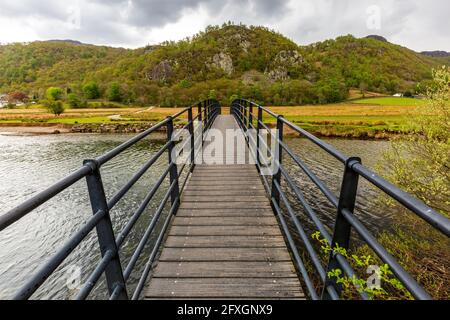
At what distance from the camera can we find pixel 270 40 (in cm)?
14438

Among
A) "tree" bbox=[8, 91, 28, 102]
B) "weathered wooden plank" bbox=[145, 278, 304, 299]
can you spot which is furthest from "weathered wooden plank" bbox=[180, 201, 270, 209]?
"tree" bbox=[8, 91, 28, 102]

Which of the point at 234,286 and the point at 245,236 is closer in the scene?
the point at 234,286

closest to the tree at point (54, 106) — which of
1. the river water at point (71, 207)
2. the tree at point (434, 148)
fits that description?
the river water at point (71, 207)

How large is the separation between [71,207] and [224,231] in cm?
1163

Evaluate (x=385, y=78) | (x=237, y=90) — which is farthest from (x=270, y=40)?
(x=237, y=90)

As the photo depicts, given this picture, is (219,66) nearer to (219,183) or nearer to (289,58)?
(289,58)

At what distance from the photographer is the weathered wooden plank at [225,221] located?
3.36 m

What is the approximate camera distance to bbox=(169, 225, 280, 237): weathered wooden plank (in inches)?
123

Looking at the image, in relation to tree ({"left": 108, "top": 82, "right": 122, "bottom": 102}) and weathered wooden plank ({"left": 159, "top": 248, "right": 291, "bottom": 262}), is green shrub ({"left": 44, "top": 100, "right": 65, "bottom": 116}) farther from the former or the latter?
weathered wooden plank ({"left": 159, "top": 248, "right": 291, "bottom": 262})

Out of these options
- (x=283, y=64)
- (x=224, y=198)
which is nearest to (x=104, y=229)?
(x=224, y=198)

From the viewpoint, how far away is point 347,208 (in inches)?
59.5

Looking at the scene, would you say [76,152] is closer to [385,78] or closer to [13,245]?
[13,245]
